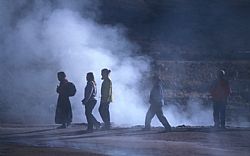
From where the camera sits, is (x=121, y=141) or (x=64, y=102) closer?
(x=121, y=141)

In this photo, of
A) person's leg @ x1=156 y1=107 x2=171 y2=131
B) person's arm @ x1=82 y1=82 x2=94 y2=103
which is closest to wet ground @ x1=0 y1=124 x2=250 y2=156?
person's leg @ x1=156 y1=107 x2=171 y2=131

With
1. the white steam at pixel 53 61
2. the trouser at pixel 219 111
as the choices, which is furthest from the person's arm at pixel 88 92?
the trouser at pixel 219 111

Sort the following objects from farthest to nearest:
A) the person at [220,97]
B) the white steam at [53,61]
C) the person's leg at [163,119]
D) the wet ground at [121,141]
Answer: the white steam at [53,61]
the person at [220,97]
the person's leg at [163,119]
the wet ground at [121,141]

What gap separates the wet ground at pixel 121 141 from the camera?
10984mm

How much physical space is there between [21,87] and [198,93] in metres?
7.64

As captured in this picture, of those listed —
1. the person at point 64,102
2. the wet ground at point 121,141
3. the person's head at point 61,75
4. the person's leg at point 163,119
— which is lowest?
the wet ground at point 121,141

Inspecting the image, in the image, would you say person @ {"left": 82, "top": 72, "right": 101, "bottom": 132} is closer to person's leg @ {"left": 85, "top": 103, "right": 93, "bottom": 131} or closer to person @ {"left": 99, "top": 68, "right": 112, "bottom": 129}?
person's leg @ {"left": 85, "top": 103, "right": 93, "bottom": 131}

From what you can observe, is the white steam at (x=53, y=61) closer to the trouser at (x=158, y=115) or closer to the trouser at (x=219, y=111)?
the trouser at (x=158, y=115)

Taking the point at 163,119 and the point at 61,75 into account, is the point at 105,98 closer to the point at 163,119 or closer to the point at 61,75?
the point at 61,75

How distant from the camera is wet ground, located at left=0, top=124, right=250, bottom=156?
36.0ft

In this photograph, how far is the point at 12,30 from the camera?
19984mm

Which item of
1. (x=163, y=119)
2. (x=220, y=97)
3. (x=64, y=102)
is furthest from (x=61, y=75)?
(x=220, y=97)

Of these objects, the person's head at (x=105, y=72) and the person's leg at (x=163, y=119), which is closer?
the person's leg at (x=163, y=119)

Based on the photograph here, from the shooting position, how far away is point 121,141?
12227 millimetres
